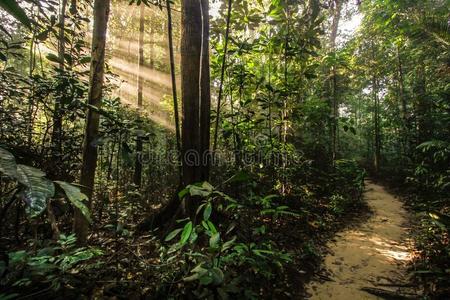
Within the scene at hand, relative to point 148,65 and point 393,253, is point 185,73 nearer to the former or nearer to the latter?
point 393,253

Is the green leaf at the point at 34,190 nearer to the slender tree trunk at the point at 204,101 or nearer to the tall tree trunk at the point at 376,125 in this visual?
the slender tree trunk at the point at 204,101

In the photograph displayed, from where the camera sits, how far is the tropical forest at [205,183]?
2.08 m

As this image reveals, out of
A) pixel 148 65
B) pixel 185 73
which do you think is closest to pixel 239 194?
pixel 185 73

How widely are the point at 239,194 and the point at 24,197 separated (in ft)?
14.6

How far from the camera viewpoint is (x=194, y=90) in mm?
4293

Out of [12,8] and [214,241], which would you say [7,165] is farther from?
[214,241]

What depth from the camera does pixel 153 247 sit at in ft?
11.4

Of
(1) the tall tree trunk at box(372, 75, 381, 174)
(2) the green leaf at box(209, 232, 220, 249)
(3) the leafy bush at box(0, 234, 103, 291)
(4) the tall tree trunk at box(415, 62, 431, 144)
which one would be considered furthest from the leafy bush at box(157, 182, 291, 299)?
(1) the tall tree trunk at box(372, 75, 381, 174)

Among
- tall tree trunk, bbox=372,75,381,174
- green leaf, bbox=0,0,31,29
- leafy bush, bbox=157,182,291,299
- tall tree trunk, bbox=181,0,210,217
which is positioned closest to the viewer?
green leaf, bbox=0,0,31,29

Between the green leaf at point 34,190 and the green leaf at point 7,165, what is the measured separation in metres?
0.03

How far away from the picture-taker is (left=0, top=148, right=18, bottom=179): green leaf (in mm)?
787

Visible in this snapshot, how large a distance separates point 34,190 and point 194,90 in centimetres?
363

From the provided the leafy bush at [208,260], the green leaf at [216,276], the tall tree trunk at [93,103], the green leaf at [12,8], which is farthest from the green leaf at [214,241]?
the green leaf at [12,8]

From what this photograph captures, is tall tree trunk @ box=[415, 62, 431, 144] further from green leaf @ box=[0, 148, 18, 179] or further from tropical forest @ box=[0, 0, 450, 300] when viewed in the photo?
green leaf @ box=[0, 148, 18, 179]
